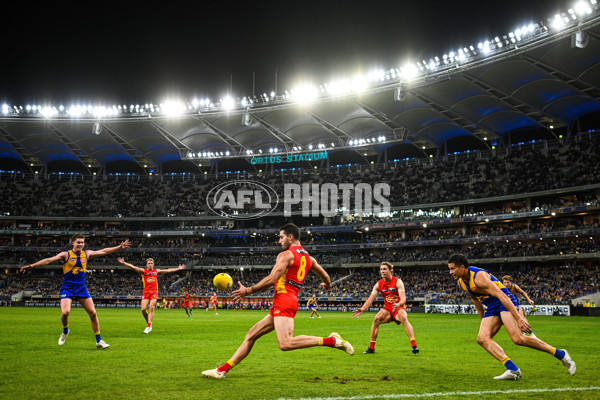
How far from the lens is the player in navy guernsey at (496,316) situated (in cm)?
884

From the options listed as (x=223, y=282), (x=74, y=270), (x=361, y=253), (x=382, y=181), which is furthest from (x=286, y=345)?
(x=382, y=181)

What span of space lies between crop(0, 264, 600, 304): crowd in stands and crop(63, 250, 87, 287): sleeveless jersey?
4477cm

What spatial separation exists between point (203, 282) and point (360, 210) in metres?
26.5

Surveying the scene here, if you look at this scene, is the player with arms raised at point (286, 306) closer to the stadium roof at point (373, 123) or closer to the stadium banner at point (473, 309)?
the stadium banner at point (473, 309)

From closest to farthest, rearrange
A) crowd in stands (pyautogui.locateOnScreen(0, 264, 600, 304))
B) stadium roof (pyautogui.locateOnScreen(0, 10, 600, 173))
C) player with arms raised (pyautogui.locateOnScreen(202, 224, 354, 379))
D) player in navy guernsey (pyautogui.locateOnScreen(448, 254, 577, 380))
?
player with arms raised (pyautogui.locateOnScreen(202, 224, 354, 379)), player in navy guernsey (pyautogui.locateOnScreen(448, 254, 577, 380)), stadium roof (pyautogui.locateOnScreen(0, 10, 600, 173)), crowd in stands (pyautogui.locateOnScreen(0, 264, 600, 304))

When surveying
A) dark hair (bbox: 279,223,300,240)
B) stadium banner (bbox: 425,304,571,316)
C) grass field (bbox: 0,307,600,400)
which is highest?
dark hair (bbox: 279,223,300,240)

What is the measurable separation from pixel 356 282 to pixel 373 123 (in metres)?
22.4

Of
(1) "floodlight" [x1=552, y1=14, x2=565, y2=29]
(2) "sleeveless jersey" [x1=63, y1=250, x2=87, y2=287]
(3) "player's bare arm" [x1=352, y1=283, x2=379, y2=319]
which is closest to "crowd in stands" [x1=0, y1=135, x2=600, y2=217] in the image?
(1) "floodlight" [x1=552, y1=14, x2=565, y2=29]

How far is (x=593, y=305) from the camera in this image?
4716 cm

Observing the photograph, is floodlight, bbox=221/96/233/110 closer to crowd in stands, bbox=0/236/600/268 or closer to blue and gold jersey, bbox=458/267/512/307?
crowd in stands, bbox=0/236/600/268

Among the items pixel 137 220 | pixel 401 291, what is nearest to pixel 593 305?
pixel 401 291

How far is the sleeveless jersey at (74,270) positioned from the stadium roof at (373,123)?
4627cm

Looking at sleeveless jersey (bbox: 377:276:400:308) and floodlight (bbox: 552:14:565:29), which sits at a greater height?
floodlight (bbox: 552:14:565:29)

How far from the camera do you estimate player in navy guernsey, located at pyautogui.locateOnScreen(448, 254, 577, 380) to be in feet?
29.0
